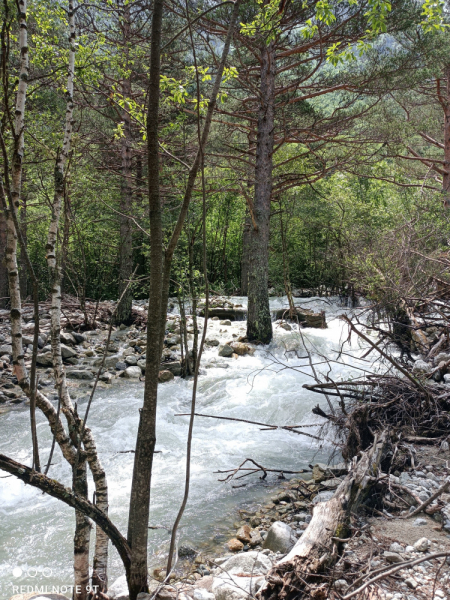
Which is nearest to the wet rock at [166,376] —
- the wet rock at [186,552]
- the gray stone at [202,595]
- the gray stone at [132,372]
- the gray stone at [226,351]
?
the gray stone at [132,372]

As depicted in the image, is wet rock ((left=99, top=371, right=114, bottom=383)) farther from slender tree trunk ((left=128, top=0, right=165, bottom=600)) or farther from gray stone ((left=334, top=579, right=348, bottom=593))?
gray stone ((left=334, top=579, right=348, bottom=593))

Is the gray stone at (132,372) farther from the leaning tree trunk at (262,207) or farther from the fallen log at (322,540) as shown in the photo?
the fallen log at (322,540)

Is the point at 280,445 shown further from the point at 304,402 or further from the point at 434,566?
the point at 434,566

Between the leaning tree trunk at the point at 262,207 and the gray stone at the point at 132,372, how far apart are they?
2929 millimetres

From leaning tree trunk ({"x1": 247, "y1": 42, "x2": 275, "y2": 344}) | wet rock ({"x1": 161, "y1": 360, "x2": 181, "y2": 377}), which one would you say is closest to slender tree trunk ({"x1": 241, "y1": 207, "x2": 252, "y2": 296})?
leaning tree trunk ({"x1": 247, "y1": 42, "x2": 275, "y2": 344})

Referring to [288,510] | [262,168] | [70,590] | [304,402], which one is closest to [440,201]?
[262,168]

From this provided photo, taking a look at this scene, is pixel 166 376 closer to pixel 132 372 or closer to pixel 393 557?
pixel 132 372

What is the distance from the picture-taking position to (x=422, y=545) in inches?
90.4

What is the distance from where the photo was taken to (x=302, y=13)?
26.5 ft

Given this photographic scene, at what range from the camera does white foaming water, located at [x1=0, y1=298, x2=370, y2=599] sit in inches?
126

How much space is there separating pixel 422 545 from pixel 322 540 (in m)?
0.56

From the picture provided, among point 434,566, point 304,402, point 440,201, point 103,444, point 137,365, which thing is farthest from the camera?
point 440,201

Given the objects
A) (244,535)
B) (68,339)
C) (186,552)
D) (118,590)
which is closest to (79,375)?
(68,339)

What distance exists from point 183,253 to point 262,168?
282 centimetres
